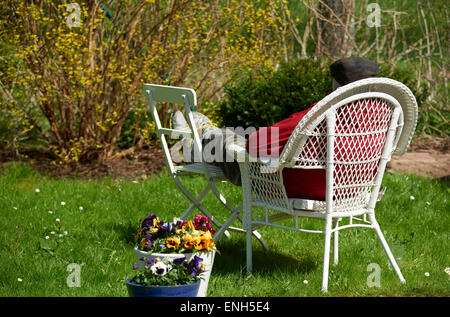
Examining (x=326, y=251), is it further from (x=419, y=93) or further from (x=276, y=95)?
(x=419, y=93)

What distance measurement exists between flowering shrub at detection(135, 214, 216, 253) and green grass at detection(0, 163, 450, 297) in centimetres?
31

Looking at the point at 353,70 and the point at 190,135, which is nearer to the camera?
the point at 353,70

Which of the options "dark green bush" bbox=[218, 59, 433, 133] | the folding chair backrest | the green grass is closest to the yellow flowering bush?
"dark green bush" bbox=[218, 59, 433, 133]

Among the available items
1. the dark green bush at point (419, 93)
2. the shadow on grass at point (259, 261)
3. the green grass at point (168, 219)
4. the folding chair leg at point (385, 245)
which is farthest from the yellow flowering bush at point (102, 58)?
the folding chair leg at point (385, 245)

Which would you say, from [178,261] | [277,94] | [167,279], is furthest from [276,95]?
[167,279]

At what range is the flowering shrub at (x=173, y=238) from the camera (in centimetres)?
308

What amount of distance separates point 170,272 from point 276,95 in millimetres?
3270

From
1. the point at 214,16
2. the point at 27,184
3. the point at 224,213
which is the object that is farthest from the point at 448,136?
the point at 27,184

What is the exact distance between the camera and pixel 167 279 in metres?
2.75

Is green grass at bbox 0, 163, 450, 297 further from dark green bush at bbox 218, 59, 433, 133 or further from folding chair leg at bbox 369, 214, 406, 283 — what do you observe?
dark green bush at bbox 218, 59, 433, 133

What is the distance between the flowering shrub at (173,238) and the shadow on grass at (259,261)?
0.51 meters

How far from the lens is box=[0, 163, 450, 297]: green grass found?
135 inches

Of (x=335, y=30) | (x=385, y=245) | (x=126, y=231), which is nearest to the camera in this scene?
(x=385, y=245)
